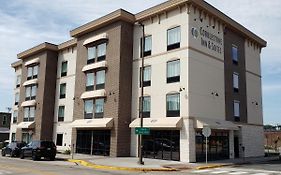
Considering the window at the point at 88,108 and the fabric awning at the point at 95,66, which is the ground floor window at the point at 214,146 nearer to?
the fabric awning at the point at 95,66

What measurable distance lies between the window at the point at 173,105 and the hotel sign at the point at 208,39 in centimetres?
545

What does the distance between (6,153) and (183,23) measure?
21591 millimetres

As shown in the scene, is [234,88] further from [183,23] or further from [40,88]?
[40,88]

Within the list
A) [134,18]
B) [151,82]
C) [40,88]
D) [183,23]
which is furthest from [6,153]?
[183,23]

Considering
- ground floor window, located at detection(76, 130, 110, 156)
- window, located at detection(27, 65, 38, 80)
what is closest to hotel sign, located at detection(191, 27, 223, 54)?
ground floor window, located at detection(76, 130, 110, 156)

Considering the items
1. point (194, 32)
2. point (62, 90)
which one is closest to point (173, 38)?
point (194, 32)

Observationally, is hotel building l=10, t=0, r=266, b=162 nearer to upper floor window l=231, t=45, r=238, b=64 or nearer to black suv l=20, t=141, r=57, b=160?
upper floor window l=231, t=45, r=238, b=64

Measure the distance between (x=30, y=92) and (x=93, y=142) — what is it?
57.4 ft

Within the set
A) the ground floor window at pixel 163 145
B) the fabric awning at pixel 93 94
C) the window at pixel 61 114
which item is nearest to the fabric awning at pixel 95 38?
the fabric awning at pixel 93 94

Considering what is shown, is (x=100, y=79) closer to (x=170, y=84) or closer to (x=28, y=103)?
(x=170, y=84)

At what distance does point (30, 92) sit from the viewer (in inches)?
1855

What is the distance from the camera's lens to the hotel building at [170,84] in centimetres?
2850

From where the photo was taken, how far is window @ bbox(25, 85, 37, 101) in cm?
4625

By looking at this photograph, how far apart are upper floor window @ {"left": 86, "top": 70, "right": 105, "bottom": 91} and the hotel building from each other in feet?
0.34
